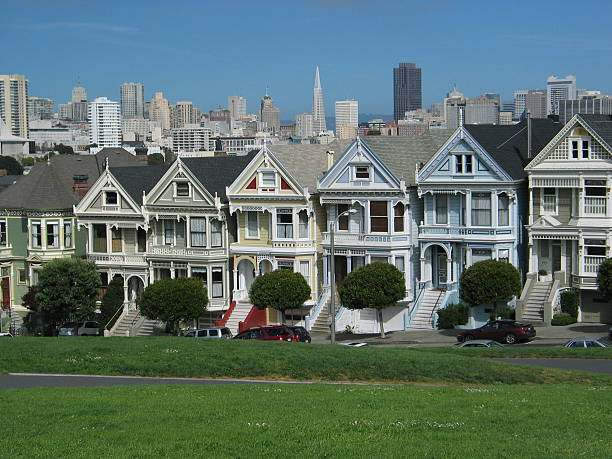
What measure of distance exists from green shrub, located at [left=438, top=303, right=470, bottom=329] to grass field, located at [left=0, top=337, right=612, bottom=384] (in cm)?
1485

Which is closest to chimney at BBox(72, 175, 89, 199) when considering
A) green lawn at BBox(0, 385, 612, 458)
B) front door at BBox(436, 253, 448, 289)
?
front door at BBox(436, 253, 448, 289)

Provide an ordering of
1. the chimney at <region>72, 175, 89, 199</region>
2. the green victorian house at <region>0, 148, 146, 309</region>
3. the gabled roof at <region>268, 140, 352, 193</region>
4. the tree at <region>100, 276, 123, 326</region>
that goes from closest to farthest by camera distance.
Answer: the gabled roof at <region>268, 140, 352, 193</region> → the tree at <region>100, 276, 123, 326</region> → the green victorian house at <region>0, 148, 146, 309</region> → the chimney at <region>72, 175, 89, 199</region>

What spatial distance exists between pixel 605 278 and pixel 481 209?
23.0 feet

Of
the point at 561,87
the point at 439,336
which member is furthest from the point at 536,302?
the point at 561,87

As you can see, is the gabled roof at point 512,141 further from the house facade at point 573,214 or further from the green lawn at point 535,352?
the green lawn at point 535,352

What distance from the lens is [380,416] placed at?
75.0ft

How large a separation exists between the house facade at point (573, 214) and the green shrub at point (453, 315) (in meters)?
2.74

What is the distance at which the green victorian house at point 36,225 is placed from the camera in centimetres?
6400

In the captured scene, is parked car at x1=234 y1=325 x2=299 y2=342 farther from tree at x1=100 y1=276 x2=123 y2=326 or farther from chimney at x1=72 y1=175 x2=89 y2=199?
chimney at x1=72 y1=175 x2=89 y2=199

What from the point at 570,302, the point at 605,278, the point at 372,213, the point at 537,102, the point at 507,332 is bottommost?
the point at 507,332

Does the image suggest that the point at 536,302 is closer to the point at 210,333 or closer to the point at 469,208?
the point at 469,208

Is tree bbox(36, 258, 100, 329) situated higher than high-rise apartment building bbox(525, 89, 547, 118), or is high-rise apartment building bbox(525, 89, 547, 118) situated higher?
high-rise apartment building bbox(525, 89, 547, 118)

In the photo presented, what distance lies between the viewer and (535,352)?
126 feet

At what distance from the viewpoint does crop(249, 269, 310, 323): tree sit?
176 feet
